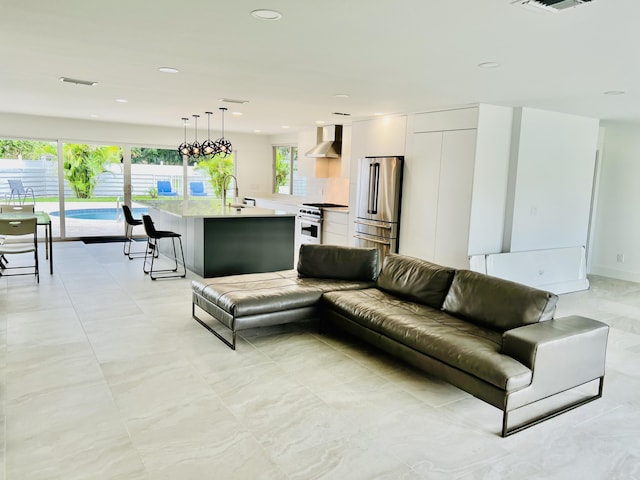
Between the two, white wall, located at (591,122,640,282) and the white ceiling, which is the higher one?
the white ceiling

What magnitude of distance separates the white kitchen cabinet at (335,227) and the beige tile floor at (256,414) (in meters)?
3.34

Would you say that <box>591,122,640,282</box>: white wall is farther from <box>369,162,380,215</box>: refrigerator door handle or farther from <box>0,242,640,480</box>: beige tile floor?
<box>369,162,380,215</box>: refrigerator door handle

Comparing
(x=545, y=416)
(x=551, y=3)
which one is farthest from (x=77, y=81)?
(x=545, y=416)

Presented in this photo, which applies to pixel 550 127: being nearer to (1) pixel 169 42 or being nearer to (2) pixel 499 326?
(2) pixel 499 326

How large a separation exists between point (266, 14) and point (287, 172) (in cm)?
857

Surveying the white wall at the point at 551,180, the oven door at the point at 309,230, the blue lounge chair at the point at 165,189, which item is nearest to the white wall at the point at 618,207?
the white wall at the point at 551,180

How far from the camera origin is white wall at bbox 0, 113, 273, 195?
28.6 feet

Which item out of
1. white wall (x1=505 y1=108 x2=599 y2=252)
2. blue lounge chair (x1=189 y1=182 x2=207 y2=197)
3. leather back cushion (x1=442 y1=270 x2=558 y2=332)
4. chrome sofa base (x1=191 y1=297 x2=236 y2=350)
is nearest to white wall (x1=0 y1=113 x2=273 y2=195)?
blue lounge chair (x1=189 y1=182 x2=207 y2=197)

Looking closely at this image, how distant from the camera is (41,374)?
3.30 meters

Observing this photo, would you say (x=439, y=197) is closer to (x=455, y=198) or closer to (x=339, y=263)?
(x=455, y=198)

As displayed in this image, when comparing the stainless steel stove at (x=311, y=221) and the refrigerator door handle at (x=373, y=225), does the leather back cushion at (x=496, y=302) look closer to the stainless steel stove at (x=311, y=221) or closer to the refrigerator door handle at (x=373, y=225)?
the refrigerator door handle at (x=373, y=225)

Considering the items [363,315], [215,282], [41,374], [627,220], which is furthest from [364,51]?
[627,220]

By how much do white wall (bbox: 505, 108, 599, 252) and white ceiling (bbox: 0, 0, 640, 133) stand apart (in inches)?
13.6

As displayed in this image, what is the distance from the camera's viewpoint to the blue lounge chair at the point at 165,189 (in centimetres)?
1037
